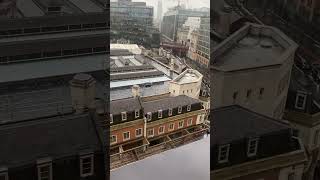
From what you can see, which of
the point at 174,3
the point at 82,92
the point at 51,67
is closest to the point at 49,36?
the point at 51,67

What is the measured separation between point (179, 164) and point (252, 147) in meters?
0.39

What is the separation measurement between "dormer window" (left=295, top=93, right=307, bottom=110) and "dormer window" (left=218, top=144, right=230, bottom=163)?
0.39 metres

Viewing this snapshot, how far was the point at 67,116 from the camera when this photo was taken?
1.46m

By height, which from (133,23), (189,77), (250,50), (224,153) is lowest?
(224,153)

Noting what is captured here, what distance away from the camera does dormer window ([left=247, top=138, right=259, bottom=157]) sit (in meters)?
1.86

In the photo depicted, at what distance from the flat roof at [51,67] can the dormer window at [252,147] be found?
750mm

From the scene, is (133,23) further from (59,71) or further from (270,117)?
(270,117)

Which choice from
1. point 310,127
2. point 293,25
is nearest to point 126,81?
point 293,25

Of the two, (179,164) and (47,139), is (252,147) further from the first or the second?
(47,139)

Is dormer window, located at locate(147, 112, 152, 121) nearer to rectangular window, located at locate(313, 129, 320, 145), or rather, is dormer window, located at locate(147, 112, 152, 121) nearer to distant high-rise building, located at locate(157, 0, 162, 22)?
distant high-rise building, located at locate(157, 0, 162, 22)

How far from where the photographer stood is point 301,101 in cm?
198

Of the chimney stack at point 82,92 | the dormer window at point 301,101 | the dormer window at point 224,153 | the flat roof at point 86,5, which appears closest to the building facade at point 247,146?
the dormer window at point 224,153

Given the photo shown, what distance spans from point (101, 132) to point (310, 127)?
3.31 ft

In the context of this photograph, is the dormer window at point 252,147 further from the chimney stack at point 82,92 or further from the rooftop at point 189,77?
the chimney stack at point 82,92
